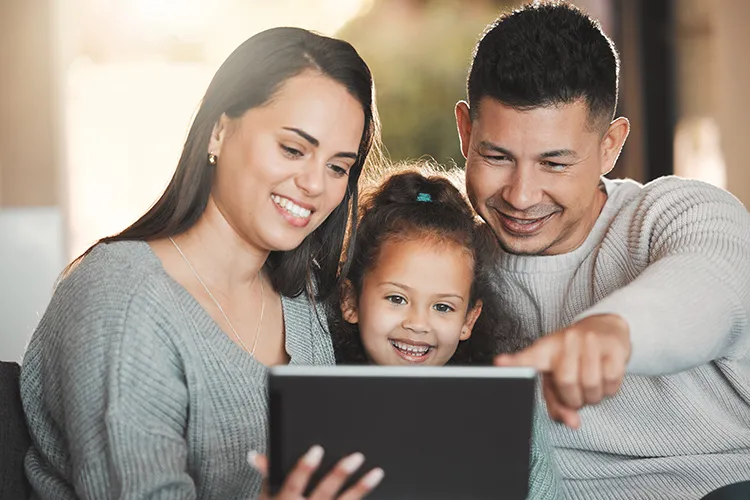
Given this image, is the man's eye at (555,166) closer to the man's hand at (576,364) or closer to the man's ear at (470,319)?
the man's ear at (470,319)

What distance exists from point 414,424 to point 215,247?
0.64 m

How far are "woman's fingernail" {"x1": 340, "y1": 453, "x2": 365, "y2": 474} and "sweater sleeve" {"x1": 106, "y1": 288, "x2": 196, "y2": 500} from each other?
308 mm

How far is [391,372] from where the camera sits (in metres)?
1.16

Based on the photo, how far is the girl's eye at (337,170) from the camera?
1.64m

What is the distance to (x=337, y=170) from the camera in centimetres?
167

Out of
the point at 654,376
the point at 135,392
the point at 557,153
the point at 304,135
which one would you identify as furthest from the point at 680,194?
the point at 135,392

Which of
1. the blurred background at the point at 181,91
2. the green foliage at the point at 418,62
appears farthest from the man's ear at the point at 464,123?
the green foliage at the point at 418,62

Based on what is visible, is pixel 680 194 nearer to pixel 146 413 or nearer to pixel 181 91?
pixel 146 413

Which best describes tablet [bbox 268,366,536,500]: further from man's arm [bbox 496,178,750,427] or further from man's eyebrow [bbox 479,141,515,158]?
man's eyebrow [bbox 479,141,515,158]

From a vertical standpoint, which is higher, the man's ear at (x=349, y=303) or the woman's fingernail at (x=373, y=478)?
the woman's fingernail at (x=373, y=478)

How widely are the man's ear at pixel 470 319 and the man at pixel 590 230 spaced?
0.09 metres

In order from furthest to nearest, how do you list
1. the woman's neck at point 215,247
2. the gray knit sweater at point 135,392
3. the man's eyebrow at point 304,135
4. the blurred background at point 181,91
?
the blurred background at point 181,91
the woman's neck at point 215,247
the man's eyebrow at point 304,135
the gray knit sweater at point 135,392

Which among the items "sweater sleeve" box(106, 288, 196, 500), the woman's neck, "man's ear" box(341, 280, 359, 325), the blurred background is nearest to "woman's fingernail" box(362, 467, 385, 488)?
"sweater sleeve" box(106, 288, 196, 500)

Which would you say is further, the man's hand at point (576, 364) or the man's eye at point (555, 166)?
the man's eye at point (555, 166)
